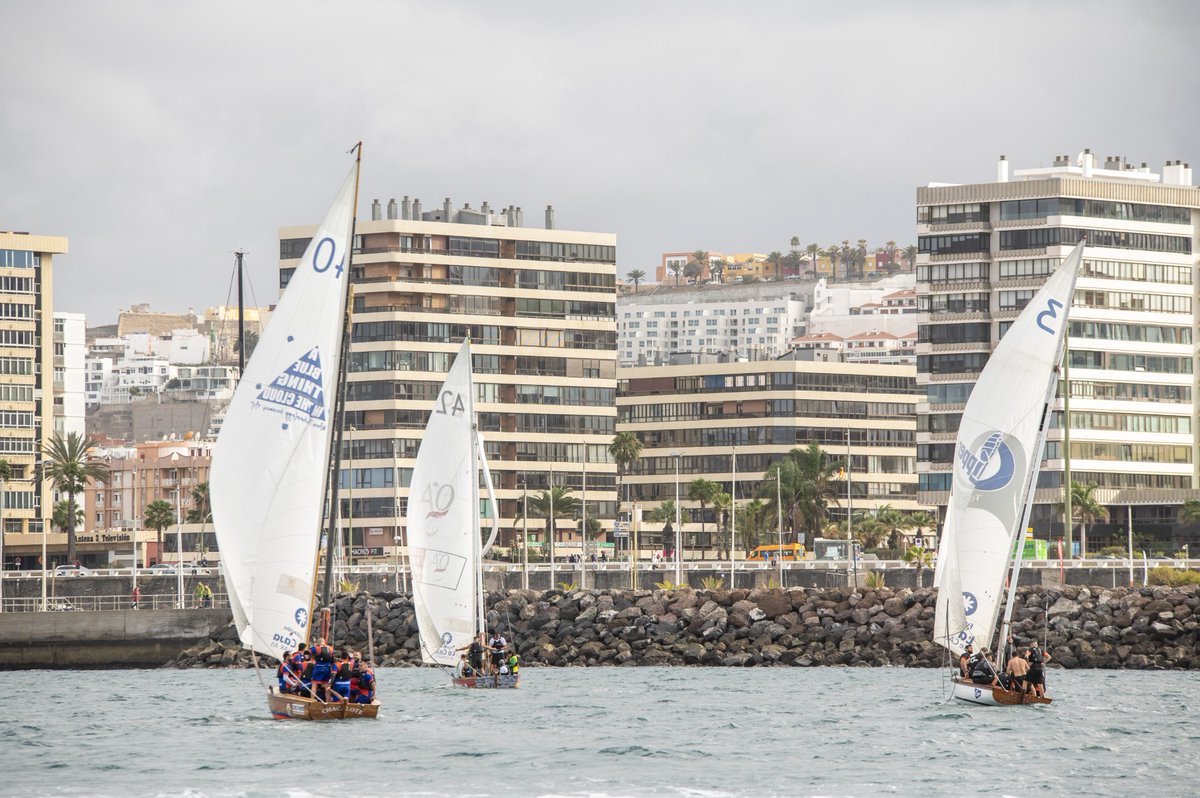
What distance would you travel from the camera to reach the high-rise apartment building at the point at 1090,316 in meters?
153

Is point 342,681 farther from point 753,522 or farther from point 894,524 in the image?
point 753,522

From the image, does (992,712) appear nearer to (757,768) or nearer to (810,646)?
(757,768)

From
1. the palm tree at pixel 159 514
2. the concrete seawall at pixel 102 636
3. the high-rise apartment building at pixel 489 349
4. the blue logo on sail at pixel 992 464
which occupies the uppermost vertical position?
the high-rise apartment building at pixel 489 349

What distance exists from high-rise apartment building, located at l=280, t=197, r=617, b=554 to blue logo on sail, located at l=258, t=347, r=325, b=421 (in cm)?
11519

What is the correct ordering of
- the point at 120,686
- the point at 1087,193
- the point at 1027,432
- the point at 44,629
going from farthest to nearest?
the point at 1087,193
the point at 44,629
the point at 120,686
the point at 1027,432

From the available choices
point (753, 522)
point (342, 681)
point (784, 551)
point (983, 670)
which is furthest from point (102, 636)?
point (753, 522)

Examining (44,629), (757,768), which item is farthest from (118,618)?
(757,768)

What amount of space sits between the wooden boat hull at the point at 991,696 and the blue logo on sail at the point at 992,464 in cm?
585

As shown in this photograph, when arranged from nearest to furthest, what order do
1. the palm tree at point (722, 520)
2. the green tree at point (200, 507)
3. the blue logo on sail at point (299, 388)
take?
the blue logo on sail at point (299, 388)
the green tree at point (200, 507)
the palm tree at point (722, 520)

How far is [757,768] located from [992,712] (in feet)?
48.5

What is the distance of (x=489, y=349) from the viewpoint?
16662cm

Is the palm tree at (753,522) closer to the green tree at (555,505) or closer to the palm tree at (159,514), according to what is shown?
the green tree at (555,505)

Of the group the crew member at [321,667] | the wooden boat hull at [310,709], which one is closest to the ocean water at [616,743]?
the wooden boat hull at [310,709]

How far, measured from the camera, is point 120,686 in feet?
243
